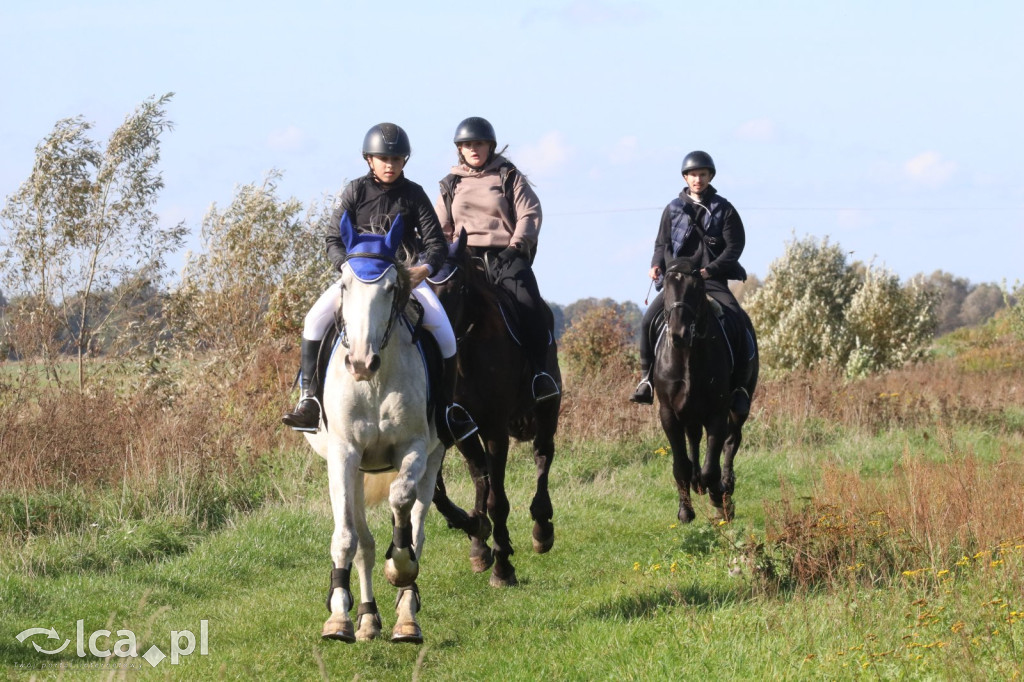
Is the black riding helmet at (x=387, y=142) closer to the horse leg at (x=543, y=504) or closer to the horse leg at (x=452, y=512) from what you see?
the horse leg at (x=452, y=512)

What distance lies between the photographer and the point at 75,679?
6516mm

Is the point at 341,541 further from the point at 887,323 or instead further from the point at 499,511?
the point at 887,323

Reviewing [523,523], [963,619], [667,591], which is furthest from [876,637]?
[523,523]

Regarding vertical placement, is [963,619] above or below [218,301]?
below

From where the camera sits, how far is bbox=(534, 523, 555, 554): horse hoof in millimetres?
9711

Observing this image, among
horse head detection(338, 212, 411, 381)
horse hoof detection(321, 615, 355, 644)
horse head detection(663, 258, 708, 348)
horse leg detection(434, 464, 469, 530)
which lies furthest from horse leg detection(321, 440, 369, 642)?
horse head detection(663, 258, 708, 348)

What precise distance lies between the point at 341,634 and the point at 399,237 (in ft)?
7.71

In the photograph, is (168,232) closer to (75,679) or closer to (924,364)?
(75,679)

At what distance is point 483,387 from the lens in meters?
8.79

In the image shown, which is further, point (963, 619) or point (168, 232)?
point (168, 232)

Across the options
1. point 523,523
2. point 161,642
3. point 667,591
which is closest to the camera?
point 161,642

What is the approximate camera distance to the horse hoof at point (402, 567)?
6.97 m

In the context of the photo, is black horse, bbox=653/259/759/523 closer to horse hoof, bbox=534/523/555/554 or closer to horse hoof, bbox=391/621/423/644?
horse hoof, bbox=534/523/555/554

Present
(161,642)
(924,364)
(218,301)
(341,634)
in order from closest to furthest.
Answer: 1. (341,634)
2. (161,642)
3. (218,301)
4. (924,364)
